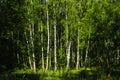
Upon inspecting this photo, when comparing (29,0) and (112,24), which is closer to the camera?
(112,24)

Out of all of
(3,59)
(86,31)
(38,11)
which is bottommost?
(3,59)

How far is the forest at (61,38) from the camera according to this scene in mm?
16078

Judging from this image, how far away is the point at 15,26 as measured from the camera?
9352mm

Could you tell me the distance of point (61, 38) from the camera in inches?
1325

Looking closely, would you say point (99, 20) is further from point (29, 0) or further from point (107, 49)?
point (29, 0)

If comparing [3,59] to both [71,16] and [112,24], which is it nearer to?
[71,16]

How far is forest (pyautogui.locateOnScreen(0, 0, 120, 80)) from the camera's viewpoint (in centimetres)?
1608

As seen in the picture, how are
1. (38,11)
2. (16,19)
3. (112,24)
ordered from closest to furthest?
(16,19) → (112,24) → (38,11)

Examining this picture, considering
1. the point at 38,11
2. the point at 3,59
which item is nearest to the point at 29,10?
the point at 38,11

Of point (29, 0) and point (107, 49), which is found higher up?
point (29, 0)

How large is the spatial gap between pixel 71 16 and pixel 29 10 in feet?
17.6

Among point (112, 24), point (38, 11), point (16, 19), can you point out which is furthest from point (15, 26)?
point (38, 11)

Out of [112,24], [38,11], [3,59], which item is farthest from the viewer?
[38,11]

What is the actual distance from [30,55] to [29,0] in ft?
21.3
